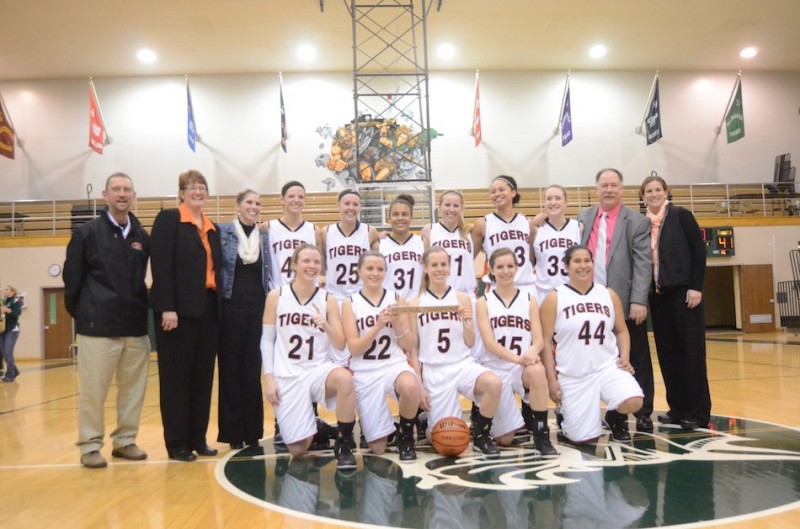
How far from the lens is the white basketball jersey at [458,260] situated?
Answer: 4793mm

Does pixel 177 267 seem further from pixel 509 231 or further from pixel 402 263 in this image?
pixel 509 231

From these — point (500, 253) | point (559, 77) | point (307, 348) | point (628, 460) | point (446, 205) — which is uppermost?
point (559, 77)

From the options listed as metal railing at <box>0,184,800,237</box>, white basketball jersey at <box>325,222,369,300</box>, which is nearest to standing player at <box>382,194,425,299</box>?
white basketball jersey at <box>325,222,369,300</box>

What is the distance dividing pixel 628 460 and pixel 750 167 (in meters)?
16.1

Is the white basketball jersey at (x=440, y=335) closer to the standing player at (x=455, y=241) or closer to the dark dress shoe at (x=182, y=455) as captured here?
the standing player at (x=455, y=241)

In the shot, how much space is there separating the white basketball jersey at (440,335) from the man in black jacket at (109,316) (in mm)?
1931

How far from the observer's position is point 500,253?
4.14 meters

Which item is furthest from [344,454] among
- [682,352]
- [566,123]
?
[566,123]

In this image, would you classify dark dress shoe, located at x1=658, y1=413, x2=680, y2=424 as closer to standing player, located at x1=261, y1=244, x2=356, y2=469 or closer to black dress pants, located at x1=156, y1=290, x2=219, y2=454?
standing player, located at x1=261, y1=244, x2=356, y2=469

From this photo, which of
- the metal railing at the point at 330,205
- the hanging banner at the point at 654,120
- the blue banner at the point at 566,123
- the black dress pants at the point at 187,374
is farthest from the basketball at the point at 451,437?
the hanging banner at the point at 654,120

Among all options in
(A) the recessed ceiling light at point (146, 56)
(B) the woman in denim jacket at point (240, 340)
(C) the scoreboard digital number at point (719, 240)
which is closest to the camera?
(B) the woman in denim jacket at point (240, 340)

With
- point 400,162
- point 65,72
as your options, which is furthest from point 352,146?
point 65,72

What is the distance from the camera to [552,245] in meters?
4.75

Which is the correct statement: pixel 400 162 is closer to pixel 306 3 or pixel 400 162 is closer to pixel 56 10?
pixel 306 3
